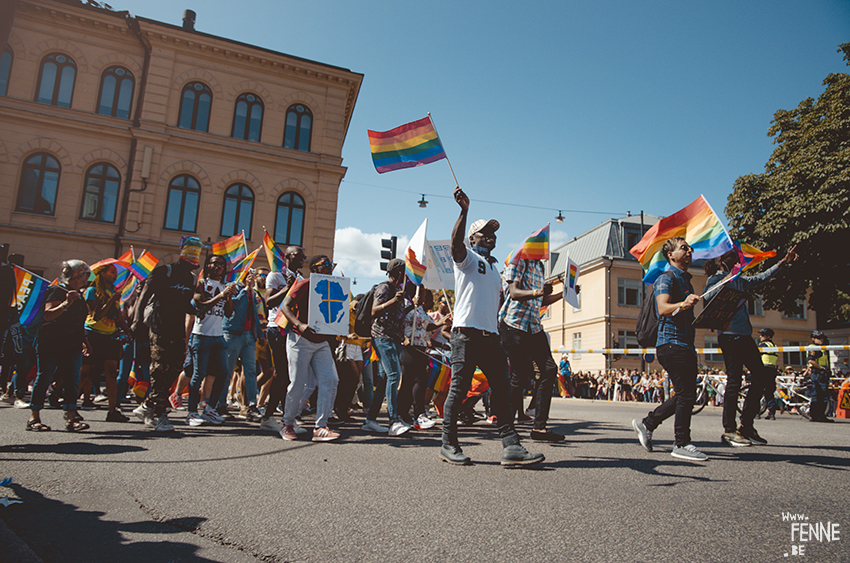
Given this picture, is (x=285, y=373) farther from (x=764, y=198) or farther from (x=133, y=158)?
(x=764, y=198)

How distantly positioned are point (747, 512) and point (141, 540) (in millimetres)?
3292

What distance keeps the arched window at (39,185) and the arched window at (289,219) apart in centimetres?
891

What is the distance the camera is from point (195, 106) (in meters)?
23.5

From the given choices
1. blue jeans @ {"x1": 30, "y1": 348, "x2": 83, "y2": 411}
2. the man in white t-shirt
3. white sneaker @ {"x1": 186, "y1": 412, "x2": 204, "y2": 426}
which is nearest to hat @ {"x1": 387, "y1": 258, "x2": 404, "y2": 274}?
the man in white t-shirt

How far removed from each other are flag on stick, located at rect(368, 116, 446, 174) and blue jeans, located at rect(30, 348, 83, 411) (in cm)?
403

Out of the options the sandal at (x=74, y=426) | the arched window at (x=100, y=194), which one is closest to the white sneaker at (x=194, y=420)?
the sandal at (x=74, y=426)

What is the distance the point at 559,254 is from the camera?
164 feet

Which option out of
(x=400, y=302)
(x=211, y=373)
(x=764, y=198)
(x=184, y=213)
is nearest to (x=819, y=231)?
(x=764, y=198)

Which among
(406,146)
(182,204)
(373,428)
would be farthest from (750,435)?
(182,204)

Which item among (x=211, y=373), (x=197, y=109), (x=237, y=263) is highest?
(x=197, y=109)

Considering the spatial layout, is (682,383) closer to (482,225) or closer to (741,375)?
(741,375)

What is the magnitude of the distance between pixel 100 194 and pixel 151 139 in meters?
3.15

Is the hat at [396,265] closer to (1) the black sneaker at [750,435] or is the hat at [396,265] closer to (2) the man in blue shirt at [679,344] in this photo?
(2) the man in blue shirt at [679,344]

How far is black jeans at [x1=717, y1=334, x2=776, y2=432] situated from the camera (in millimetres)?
5914
